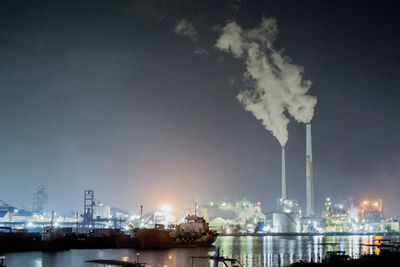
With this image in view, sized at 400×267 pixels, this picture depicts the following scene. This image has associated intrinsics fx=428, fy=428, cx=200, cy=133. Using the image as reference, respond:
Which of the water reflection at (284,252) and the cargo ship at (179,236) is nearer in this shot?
the water reflection at (284,252)

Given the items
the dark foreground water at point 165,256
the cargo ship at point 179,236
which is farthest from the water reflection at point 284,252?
the cargo ship at point 179,236

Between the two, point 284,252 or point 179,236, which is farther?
point 179,236

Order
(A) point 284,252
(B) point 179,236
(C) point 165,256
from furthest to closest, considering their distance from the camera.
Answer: (B) point 179,236
(A) point 284,252
(C) point 165,256

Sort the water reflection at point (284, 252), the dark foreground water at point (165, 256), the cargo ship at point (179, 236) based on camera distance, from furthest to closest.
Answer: the cargo ship at point (179, 236), the water reflection at point (284, 252), the dark foreground water at point (165, 256)

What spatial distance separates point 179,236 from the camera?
104 meters

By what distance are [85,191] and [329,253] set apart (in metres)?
162

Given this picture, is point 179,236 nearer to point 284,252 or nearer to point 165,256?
point 284,252

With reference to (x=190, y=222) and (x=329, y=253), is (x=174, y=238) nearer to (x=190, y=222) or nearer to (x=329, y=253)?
(x=190, y=222)

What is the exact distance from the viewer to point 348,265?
4041 centimetres

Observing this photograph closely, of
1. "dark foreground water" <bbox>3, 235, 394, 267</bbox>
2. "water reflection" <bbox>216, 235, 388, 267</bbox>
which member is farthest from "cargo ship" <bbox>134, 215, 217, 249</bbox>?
"dark foreground water" <bbox>3, 235, 394, 267</bbox>

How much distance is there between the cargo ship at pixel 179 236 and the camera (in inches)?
3725

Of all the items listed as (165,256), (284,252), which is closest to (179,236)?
(284,252)

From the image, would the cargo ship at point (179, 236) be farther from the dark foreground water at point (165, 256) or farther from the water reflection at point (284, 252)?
the dark foreground water at point (165, 256)

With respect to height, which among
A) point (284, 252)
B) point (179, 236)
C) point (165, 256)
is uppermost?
point (179, 236)
